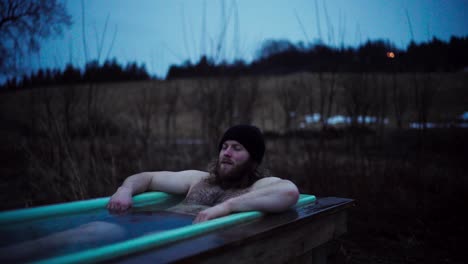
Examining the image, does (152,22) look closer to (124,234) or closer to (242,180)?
(242,180)

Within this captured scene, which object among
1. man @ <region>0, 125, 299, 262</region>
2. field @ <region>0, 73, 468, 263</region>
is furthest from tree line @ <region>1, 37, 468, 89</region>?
man @ <region>0, 125, 299, 262</region>

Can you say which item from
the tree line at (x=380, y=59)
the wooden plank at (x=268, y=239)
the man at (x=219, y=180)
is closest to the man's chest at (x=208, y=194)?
the man at (x=219, y=180)

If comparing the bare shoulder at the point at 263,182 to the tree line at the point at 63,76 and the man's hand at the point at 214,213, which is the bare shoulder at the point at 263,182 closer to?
the man's hand at the point at 214,213

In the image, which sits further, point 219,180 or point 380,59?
point 380,59

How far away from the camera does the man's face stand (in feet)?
7.80

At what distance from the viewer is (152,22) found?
4.71 meters

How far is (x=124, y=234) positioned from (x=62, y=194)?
7.54 ft

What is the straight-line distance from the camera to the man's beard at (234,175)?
239cm

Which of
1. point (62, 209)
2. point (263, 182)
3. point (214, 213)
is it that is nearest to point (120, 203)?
point (62, 209)

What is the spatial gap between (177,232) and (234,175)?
1.00 m

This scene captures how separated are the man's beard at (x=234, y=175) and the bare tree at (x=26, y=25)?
2.39 metres

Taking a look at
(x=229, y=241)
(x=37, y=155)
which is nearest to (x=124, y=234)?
(x=229, y=241)

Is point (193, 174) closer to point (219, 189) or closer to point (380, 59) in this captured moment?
point (219, 189)

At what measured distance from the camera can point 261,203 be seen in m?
1.82
